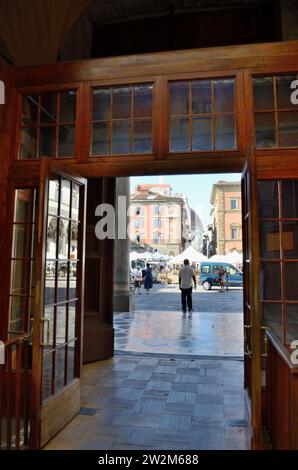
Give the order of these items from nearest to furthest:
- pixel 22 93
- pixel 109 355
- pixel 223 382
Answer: pixel 22 93
pixel 223 382
pixel 109 355

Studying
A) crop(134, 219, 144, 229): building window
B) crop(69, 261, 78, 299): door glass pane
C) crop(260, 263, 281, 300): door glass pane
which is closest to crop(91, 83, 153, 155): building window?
crop(69, 261, 78, 299): door glass pane

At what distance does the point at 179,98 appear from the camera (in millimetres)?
3066

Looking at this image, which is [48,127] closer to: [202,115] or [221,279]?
[202,115]

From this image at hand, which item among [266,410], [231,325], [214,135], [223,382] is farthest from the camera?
[231,325]

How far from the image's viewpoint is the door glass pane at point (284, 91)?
288 centimetres

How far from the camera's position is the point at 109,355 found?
4.94 metres

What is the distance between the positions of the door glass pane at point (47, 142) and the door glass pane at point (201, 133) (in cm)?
131

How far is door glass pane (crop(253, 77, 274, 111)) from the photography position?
9.59 feet

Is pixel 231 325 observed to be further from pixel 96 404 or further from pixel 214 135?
pixel 214 135

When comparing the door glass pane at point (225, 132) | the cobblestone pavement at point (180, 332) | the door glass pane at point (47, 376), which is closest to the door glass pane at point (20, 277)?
the door glass pane at point (47, 376)

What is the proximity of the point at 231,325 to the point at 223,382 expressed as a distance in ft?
13.0

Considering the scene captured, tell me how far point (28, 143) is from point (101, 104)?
0.79m
